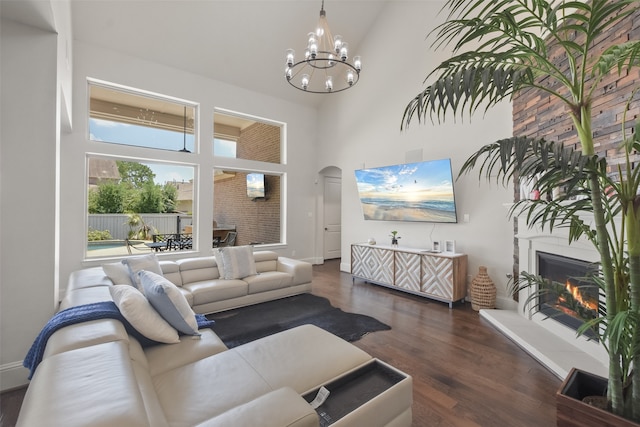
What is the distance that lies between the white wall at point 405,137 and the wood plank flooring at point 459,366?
1.07 metres

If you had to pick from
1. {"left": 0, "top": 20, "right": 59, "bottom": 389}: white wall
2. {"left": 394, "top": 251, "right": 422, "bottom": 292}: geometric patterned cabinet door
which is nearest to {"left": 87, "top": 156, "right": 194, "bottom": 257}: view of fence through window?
{"left": 0, "top": 20, "right": 59, "bottom": 389}: white wall

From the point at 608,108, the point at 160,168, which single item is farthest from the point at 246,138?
the point at 608,108

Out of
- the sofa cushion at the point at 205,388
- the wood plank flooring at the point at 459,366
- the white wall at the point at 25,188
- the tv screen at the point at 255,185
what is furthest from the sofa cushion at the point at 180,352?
the tv screen at the point at 255,185

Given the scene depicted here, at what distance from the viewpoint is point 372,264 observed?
196 inches

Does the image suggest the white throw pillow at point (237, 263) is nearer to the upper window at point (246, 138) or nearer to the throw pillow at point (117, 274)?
the throw pillow at point (117, 274)

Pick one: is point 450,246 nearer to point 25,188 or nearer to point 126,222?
point 25,188

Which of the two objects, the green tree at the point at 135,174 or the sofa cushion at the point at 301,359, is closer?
the sofa cushion at the point at 301,359

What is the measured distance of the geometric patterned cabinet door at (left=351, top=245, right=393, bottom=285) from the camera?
186 inches

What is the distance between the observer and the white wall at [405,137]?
13.1ft

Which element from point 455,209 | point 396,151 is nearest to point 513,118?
point 455,209

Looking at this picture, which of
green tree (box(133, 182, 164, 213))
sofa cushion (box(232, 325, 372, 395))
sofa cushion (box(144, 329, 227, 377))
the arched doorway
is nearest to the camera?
sofa cushion (box(232, 325, 372, 395))

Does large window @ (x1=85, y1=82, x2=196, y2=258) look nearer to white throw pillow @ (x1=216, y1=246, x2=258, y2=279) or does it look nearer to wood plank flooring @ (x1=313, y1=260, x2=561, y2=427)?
white throw pillow @ (x1=216, y1=246, x2=258, y2=279)

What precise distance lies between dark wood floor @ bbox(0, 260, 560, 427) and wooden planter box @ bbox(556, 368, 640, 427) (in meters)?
0.45

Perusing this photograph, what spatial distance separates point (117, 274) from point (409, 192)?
4102 mm
